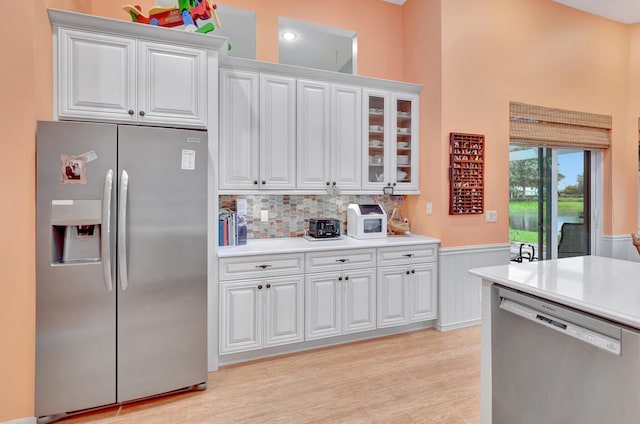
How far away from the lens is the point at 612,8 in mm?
3770

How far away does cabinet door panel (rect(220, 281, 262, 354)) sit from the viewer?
8.22ft

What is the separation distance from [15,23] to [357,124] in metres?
2.62

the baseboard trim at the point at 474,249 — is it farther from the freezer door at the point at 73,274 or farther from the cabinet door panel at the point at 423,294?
the freezer door at the point at 73,274

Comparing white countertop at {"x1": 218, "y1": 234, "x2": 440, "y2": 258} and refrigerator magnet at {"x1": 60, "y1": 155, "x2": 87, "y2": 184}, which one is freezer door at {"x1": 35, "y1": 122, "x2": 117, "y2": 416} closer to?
refrigerator magnet at {"x1": 60, "y1": 155, "x2": 87, "y2": 184}

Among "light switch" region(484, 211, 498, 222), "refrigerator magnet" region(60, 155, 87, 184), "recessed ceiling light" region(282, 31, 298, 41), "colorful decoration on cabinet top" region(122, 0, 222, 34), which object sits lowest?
"light switch" region(484, 211, 498, 222)

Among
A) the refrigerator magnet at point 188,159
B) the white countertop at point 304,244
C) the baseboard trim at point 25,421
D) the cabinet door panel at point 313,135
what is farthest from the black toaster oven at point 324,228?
the baseboard trim at point 25,421

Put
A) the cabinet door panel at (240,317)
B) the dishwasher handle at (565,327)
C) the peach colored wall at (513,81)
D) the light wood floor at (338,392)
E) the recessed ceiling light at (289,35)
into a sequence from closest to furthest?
1. the dishwasher handle at (565,327)
2. the light wood floor at (338,392)
3. the cabinet door panel at (240,317)
4. the peach colored wall at (513,81)
5. the recessed ceiling light at (289,35)

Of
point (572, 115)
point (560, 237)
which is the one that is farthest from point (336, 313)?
point (572, 115)

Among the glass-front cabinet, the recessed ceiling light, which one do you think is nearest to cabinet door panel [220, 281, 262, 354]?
the glass-front cabinet

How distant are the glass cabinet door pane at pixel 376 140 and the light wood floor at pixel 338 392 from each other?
5.67 ft

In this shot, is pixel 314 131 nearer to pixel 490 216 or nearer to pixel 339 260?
pixel 339 260

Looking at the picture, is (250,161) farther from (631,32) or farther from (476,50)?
(631,32)

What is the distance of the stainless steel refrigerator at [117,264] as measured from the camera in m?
1.89

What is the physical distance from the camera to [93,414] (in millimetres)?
2016
